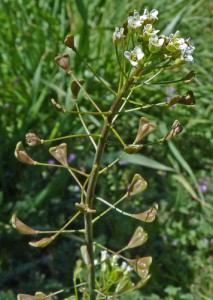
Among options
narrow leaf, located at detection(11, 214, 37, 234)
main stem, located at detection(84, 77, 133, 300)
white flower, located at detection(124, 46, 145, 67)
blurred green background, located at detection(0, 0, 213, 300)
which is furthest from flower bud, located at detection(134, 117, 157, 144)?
blurred green background, located at detection(0, 0, 213, 300)

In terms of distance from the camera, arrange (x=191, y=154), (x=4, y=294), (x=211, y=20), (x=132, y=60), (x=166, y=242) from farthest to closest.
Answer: (x=211, y=20) → (x=191, y=154) → (x=166, y=242) → (x=4, y=294) → (x=132, y=60)

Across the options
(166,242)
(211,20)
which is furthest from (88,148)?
(211,20)

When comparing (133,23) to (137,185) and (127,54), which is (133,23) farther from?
(137,185)

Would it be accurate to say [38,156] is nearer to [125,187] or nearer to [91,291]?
[125,187]

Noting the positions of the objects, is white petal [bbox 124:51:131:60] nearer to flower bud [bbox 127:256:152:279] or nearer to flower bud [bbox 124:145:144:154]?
flower bud [bbox 124:145:144:154]

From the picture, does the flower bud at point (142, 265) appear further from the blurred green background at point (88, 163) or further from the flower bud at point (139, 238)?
the blurred green background at point (88, 163)

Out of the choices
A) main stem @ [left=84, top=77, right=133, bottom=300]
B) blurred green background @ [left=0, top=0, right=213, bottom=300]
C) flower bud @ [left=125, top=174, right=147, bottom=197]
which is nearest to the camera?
main stem @ [left=84, top=77, right=133, bottom=300]

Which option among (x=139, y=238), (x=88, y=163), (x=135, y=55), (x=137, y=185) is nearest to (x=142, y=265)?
(x=139, y=238)
